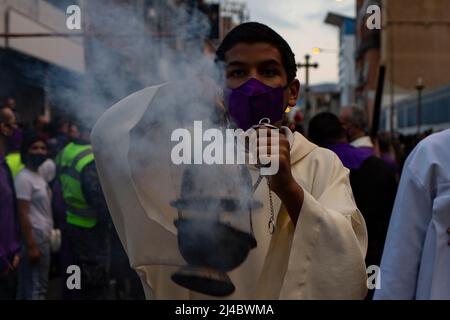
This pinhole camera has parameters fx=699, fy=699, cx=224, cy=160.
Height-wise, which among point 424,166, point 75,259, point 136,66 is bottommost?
point 75,259

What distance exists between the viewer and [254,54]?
6.31 feet

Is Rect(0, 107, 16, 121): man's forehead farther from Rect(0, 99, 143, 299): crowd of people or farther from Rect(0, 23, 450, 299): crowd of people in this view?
Rect(0, 23, 450, 299): crowd of people

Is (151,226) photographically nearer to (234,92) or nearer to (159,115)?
(159,115)

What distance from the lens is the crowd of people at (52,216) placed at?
5.06m

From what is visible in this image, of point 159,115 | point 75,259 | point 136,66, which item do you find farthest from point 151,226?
point 75,259

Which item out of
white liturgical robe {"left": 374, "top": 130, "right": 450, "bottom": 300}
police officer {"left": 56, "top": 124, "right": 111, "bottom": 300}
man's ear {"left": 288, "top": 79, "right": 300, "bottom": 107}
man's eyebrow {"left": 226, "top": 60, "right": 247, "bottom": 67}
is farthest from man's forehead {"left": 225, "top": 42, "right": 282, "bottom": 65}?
police officer {"left": 56, "top": 124, "right": 111, "bottom": 300}

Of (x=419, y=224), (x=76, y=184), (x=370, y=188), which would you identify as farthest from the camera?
(x=76, y=184)

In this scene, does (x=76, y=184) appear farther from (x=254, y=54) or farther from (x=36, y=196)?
(x=254, y=54)

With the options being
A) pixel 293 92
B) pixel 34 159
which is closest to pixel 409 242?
pixel 293 92

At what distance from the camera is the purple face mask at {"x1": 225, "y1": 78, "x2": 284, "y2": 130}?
1.85 m

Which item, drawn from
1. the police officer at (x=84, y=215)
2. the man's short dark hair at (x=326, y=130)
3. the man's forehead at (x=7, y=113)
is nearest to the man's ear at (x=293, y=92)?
the man's short dark hair at (x=326, y=130)

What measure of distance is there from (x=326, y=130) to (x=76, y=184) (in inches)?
79.7

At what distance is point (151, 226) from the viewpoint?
1745mm
